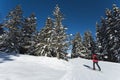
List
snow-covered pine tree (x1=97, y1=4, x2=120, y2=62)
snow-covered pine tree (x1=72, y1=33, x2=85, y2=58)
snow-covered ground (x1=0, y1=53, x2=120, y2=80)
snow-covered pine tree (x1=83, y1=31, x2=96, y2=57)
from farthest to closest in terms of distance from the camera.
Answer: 1. snow-covered pine tree (x1=72, y1=33, x2=85, y2=58)
2. snow-covered pine tree (x1=83, y1=31, x2=96, y2=57)
3. snow-covered pine tree (x1=97, y1=4, x2=120, y2=62)
4. snow-covered ground (x1=0, y1=53, x2=120, y2=80)

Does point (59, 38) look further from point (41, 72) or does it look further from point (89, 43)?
point (89, 43)

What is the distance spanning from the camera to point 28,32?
47625mm

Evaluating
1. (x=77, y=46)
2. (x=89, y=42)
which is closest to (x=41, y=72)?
(x=77, y=46)

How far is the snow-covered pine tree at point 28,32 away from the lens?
4497 cm

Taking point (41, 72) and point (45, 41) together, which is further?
point (45, 41)

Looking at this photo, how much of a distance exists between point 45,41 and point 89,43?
20.6 m

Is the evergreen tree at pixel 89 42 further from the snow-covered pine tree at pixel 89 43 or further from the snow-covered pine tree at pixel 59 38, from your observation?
the snow-covered pine tree at pixel 59 38

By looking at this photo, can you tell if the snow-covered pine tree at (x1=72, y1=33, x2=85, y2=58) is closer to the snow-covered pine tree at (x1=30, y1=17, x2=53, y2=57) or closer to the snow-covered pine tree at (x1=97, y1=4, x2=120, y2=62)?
the snow-covered pine tree at (x1=97, y1=4, x2=120, y2=62)

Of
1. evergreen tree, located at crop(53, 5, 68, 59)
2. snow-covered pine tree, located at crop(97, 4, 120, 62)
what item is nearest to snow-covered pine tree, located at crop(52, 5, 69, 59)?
evergreen tree, located at crop(53, 5, 68, 59)

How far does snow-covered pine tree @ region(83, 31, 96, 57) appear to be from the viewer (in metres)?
57.1

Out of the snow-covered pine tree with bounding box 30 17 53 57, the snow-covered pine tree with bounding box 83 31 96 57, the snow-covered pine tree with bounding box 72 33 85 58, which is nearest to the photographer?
the snow-covered pine tree with bounding box 30 17 53 57

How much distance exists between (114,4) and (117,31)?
6909mm

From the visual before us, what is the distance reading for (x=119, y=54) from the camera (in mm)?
43469

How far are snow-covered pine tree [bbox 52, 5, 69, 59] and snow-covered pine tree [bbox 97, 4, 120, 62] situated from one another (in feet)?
45.5
